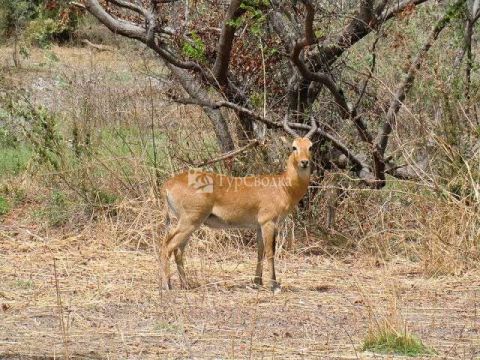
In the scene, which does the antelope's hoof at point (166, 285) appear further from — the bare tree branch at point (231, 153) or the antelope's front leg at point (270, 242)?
the bare tree branch at point (231, 153)

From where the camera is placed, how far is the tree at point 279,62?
11133 millimetres

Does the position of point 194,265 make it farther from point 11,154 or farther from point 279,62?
point 11,154

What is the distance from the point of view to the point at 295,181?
9.81 m

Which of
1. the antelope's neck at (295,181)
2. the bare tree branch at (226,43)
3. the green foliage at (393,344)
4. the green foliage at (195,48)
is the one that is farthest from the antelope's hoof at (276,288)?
the green foliage at (195,48)

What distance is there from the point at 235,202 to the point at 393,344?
3.22 meters

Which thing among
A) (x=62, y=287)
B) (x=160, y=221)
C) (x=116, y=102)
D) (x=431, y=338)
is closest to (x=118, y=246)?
(x=160, y=221)

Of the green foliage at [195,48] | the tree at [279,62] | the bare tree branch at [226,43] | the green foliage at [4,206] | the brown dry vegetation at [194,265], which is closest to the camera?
the brown dry vegetation at [194,265]

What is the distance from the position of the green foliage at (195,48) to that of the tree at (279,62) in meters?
0.01

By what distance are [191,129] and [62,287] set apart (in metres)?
3.85

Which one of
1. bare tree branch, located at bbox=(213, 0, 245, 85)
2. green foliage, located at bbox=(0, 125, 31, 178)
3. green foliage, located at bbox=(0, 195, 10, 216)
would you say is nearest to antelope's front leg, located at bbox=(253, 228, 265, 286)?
bare tree branch, located at bbox=(213, 0, 245, 85)

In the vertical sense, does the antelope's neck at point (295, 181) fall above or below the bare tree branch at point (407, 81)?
below
